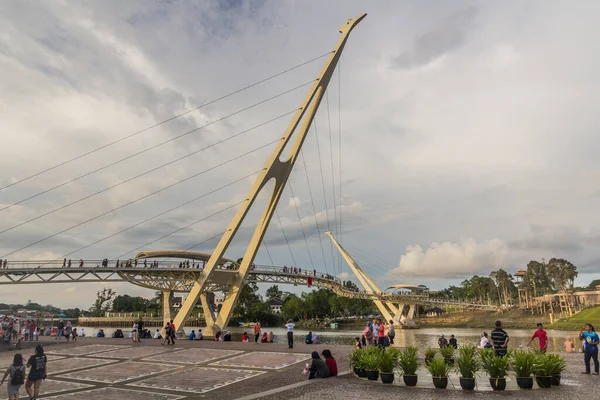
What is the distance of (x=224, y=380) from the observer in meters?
15.0

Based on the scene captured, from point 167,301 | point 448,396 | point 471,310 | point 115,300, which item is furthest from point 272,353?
point 115,300

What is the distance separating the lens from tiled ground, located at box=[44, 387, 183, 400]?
1234 centimetres

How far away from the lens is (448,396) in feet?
36.7

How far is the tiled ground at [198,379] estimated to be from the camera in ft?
45.3

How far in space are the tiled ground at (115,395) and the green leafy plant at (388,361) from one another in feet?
20.9

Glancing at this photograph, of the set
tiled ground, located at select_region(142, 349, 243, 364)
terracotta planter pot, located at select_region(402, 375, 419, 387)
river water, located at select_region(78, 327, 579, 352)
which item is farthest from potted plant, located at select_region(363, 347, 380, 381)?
river water, located at select_region(78, 327, 579, 352)

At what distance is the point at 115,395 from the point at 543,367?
515 inches

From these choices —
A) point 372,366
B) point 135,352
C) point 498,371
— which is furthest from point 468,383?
point 135,352

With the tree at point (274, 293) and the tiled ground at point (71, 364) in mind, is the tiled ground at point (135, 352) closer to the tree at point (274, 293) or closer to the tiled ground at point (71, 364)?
the tiled ground at point (71, 364)

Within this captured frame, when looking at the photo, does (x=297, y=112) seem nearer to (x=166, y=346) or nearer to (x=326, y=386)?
(x=166, y=346)

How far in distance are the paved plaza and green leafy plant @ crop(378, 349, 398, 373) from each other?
0.51 m

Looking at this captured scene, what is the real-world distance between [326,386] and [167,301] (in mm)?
50918

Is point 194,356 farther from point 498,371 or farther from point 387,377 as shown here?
point 498,371

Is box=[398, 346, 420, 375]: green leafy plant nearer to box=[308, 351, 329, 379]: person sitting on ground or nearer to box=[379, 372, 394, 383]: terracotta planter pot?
box=[379, 372, 394, 383]: terracotta planter pot
